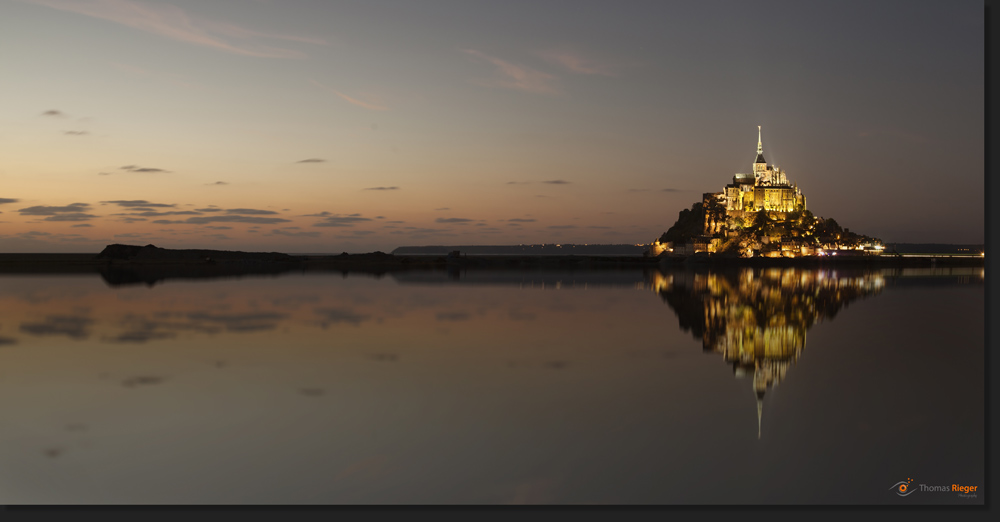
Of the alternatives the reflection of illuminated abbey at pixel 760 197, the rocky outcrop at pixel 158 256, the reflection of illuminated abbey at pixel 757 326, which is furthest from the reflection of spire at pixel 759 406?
the reflection of illuminated abbey at pixel 760 197

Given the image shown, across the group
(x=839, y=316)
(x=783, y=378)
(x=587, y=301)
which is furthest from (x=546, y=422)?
(x=587, y=301)

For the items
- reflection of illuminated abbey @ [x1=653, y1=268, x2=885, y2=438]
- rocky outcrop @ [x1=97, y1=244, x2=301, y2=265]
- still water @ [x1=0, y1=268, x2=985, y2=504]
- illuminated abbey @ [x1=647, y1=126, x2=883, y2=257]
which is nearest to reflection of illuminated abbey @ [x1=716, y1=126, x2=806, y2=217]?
illuminated abbey @ [x1=647, y1=126, x2=883, y2=257]

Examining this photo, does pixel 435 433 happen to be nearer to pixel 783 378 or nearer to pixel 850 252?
pixel 783 378

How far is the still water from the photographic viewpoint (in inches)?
165

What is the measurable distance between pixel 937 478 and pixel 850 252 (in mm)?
104392

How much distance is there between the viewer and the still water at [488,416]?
4188 mm

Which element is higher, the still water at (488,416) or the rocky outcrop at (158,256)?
the rocky outcrop at (158,256)

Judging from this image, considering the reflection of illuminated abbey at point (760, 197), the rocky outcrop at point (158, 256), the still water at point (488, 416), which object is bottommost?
the still water at point (488, 416)

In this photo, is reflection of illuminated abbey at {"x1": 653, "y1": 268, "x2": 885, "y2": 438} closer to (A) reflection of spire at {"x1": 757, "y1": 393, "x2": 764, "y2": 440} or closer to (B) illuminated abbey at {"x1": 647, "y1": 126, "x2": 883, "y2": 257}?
(A) reflection of spire at {"x1": 757, "y1": 393, "x2": 764, "y2": 440}

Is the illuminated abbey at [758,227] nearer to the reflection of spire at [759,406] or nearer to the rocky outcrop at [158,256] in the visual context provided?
the rocky outcrop at [158,256]

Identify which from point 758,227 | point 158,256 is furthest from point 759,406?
point 758,227

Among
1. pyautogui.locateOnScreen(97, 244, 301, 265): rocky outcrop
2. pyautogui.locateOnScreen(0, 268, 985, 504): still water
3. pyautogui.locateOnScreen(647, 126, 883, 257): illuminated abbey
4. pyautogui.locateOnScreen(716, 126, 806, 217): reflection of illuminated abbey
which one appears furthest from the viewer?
pyautogui.locateOnScreen(716, 126, 806, 217): reflection of illuminated abbey

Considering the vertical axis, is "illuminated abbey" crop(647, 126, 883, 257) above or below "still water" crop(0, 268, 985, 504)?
above

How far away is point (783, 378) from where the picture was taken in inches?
284
